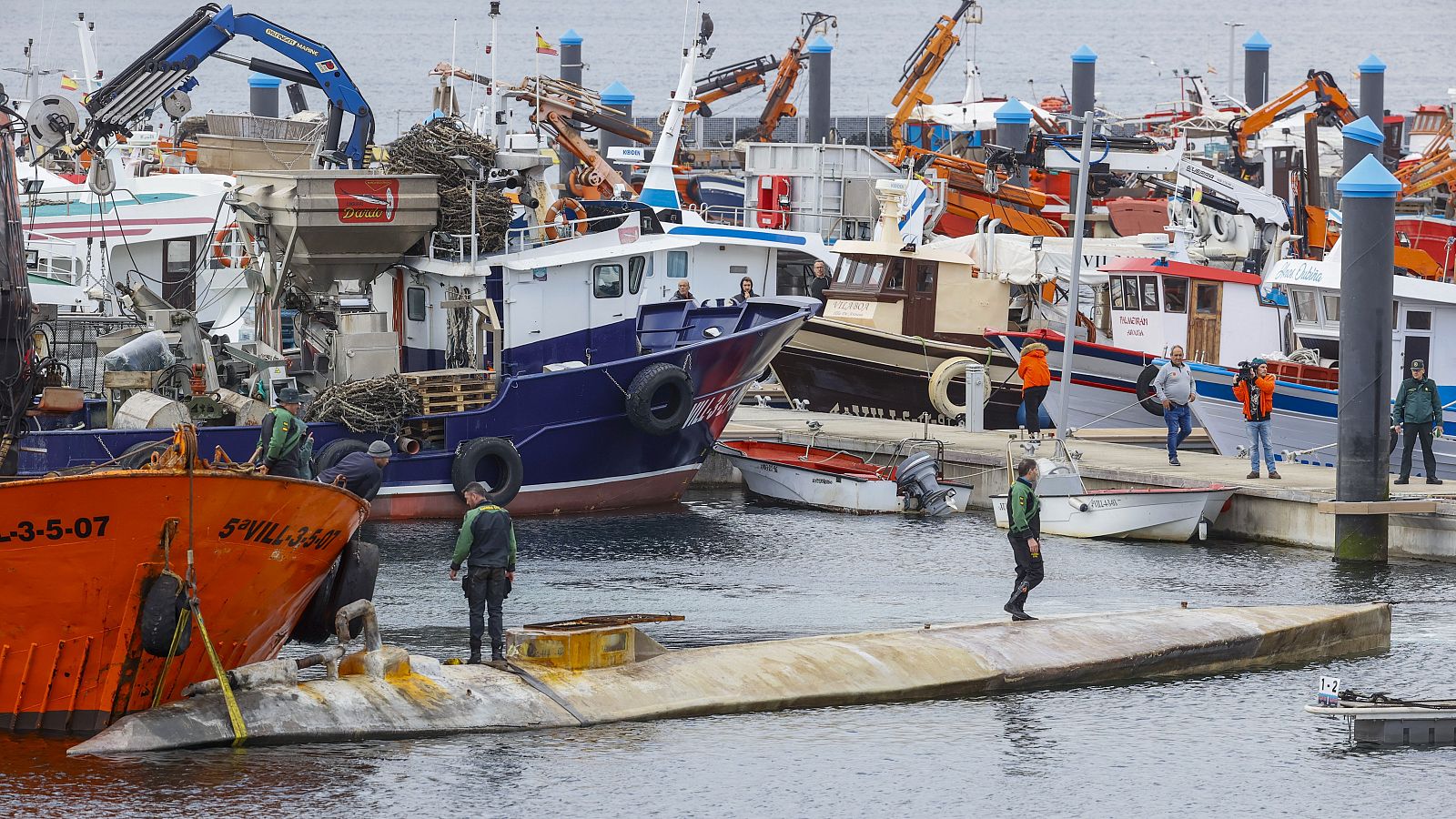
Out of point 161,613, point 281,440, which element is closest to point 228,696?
point 161,613

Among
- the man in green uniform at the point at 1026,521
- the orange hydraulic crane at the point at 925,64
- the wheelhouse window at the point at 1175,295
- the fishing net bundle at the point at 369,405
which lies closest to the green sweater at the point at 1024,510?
the man in green uniform at the point at 1026,521

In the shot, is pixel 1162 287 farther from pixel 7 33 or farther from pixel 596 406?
pixel 7 33

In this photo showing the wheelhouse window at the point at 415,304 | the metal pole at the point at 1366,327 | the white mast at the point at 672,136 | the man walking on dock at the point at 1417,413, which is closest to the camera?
the metal pole at the point at 1366,327

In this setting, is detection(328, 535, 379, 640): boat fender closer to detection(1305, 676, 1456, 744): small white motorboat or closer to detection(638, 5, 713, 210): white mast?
detection(1305, 676, 1456, 744): small white motorboat

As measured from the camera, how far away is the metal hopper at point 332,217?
22.1m

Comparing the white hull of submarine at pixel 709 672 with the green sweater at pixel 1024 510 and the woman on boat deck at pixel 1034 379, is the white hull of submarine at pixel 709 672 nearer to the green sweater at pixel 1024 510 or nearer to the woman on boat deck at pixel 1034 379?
the green sweater at pixel 1024 510

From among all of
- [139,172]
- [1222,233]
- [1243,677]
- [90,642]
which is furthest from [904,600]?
[139,172]

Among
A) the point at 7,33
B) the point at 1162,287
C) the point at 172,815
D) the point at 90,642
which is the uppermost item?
the point at 7,33

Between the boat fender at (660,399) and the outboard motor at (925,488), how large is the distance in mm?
2773

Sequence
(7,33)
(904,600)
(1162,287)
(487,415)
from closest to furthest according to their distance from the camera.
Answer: (904,600)
(487,415)
(1162,287)
(7,33)

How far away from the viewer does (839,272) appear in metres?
30.2

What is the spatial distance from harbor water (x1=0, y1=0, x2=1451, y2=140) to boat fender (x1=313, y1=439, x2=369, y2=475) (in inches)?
1815

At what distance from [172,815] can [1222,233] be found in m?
23.6

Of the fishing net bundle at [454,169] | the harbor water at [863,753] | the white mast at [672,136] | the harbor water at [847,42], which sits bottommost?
the harbor water at [863,753]
